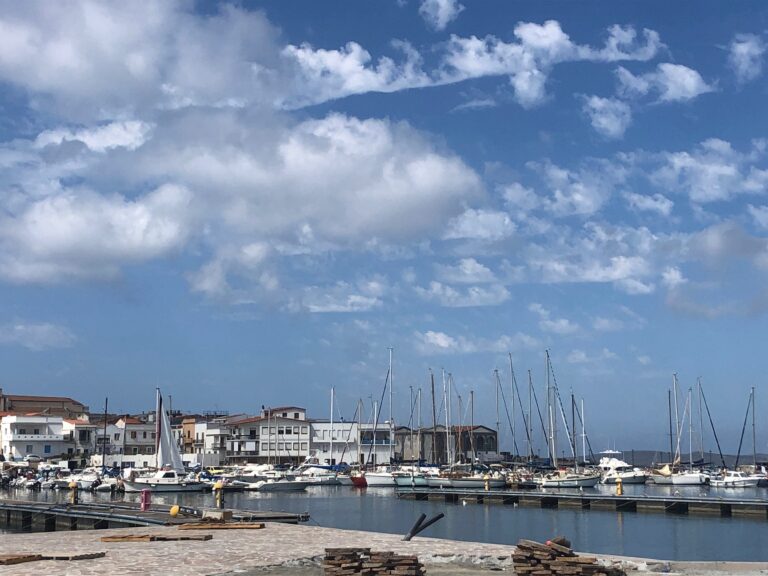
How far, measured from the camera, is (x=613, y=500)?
68875 millimetres

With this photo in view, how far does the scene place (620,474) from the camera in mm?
107000

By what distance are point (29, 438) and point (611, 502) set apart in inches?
3281

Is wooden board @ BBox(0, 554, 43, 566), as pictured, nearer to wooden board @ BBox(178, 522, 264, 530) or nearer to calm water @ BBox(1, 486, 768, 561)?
wooden board @ BBox(178, 522, 264, 530)

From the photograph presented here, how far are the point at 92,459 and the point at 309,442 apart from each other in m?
30.0

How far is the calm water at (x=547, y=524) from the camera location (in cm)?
4647

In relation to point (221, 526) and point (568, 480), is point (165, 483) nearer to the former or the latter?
point (568, 480)

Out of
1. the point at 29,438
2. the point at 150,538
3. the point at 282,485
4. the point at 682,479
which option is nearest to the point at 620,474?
the point at 682,479

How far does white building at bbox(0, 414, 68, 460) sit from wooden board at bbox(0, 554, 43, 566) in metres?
103

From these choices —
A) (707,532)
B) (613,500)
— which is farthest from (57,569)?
(613,500)

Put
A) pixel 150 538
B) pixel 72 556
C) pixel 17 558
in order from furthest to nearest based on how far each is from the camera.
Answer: pixel 150 538 < pixel 72 556 < pixel 17 558

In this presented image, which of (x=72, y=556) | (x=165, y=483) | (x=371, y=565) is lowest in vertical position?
(x=165, y=483)

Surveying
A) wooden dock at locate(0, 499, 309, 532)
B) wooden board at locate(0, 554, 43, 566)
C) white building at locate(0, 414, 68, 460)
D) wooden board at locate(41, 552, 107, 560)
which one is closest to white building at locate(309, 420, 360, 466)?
white building at locate(0, 414, 68, 460)

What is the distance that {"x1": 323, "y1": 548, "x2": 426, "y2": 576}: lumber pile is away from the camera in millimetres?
20984

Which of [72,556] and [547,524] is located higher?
[72,556]
